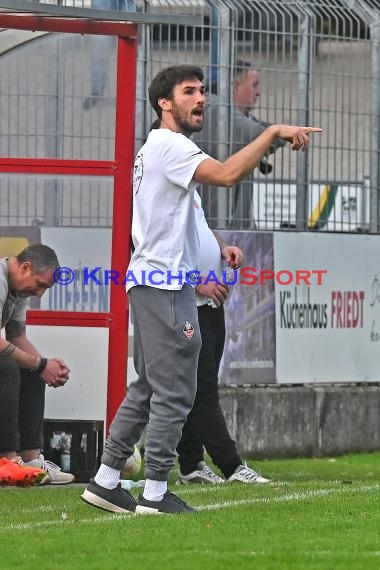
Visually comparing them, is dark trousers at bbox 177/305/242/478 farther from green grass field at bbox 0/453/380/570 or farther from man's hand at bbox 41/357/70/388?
man's hand at bbox 41/357/70/388

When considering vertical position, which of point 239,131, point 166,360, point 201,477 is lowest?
point 201,477

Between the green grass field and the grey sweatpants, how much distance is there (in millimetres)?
364

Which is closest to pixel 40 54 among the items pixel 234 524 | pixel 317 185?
pixel 317 185

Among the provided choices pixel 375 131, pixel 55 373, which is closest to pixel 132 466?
pixel 55 373

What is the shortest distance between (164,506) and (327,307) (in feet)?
18.0

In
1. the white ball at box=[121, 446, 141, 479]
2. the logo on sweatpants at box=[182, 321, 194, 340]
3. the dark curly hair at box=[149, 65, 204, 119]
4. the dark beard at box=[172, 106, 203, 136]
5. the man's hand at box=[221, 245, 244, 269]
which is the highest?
the dark curly hair at box=[149, 65, 204, 119]

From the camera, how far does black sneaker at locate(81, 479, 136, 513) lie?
7520 millimetres

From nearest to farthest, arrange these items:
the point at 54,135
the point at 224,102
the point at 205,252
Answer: the point at 205,252
the point at 54,135
the point at 224,102

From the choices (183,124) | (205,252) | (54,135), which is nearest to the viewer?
(183,124)

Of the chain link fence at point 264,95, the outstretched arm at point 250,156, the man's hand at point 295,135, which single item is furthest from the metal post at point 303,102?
the man's hand at point 295,135

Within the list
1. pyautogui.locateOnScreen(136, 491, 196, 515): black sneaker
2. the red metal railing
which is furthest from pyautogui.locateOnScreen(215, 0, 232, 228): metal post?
pyautogui.locateOnScreen(136, 491, 196, 515): black sneaker

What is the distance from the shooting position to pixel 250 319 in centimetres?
1224

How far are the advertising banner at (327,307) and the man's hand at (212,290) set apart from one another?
3.15 meters

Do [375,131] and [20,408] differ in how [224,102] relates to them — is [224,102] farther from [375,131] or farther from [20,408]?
[20,408]
